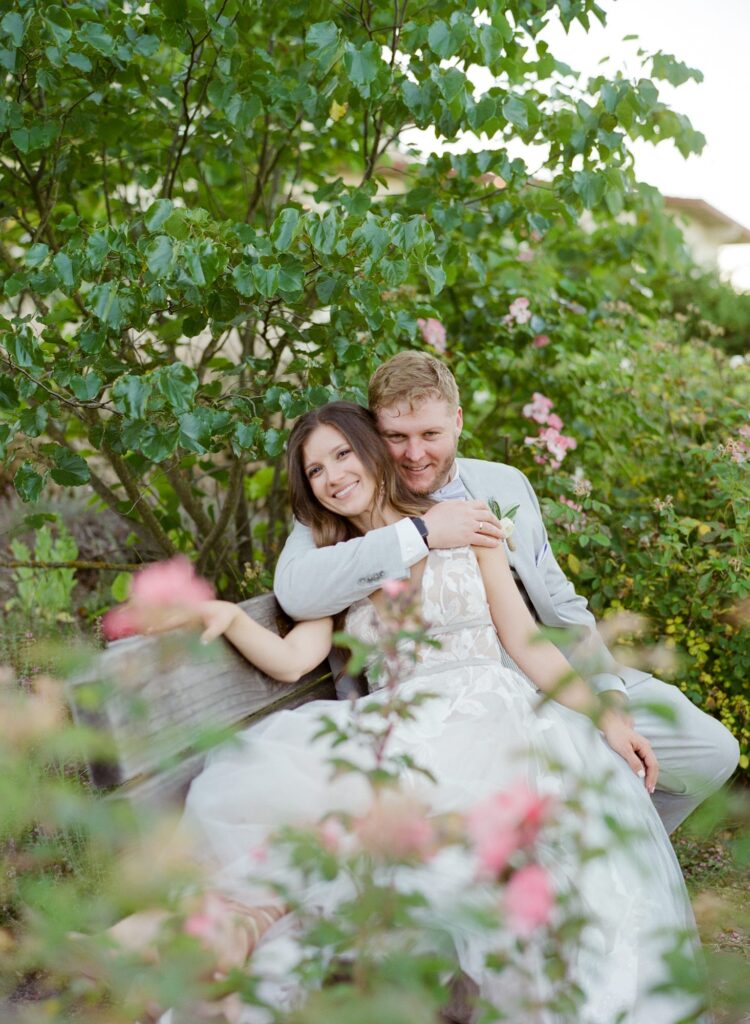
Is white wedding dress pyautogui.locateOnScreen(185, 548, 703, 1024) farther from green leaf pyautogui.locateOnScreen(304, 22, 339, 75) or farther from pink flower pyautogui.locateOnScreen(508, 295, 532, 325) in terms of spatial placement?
pink flower pyautogui.locateOnScreen(508, 295, 532, 325)

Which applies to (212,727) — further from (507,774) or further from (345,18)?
(345,18)

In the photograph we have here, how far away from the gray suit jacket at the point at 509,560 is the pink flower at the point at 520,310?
1.57m

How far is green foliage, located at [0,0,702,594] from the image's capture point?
8.35 feet

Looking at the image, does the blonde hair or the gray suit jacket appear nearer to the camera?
the gray suit jacket

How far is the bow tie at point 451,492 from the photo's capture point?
9.09 feet

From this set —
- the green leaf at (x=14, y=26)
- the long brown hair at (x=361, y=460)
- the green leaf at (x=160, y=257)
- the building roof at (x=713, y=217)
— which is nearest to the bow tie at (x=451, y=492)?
the long brown hair at (x=361, y=460)

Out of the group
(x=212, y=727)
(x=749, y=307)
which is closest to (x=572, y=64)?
(x=212, y=727)

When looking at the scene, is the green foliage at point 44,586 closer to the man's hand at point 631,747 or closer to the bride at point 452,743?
the bride at point 452,743

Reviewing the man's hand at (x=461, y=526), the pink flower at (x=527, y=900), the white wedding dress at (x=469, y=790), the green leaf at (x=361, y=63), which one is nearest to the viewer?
the pink flower at (x=527, y=900)

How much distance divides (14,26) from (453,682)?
206cm

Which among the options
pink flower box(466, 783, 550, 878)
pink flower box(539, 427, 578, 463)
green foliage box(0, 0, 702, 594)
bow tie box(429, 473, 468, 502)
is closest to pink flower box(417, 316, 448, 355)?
green foliage box(0, 0, 702, 594)

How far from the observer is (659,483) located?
420 centimetres

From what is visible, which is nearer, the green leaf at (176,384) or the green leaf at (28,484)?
the green leaf at (176,384)

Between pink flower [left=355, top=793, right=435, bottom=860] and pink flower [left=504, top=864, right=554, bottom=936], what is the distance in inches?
5.8
